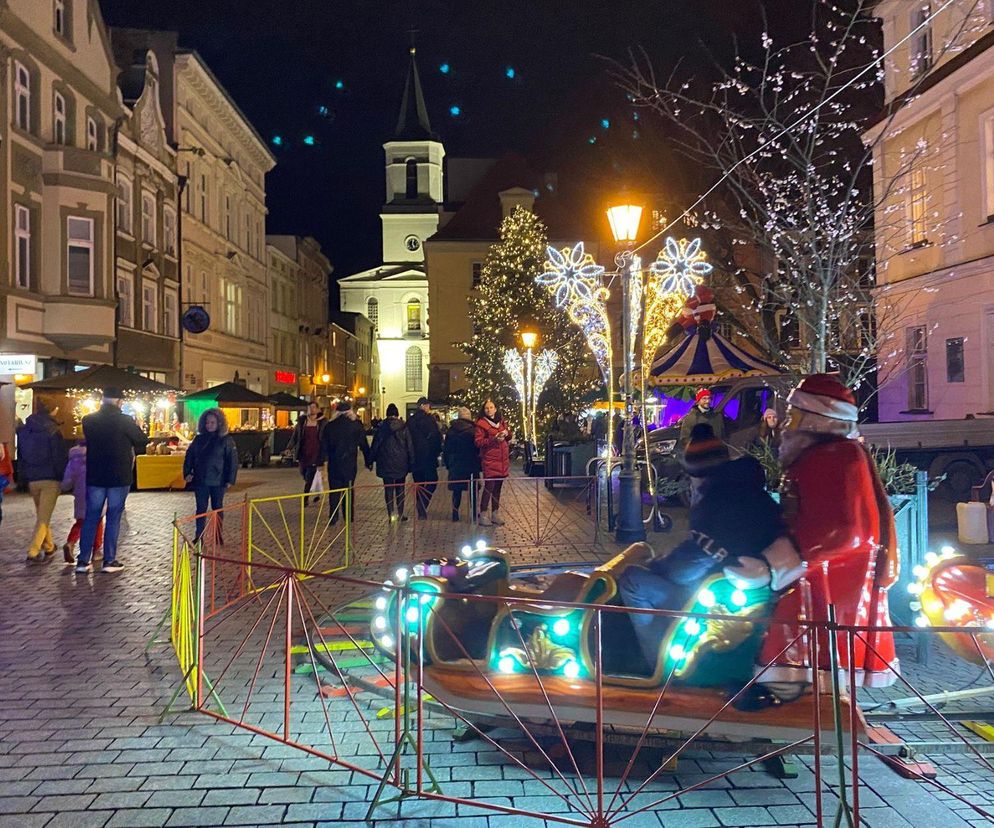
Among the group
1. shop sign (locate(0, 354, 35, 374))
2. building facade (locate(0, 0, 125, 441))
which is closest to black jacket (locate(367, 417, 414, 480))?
shop sign (locate(0, 354, 35, 374))

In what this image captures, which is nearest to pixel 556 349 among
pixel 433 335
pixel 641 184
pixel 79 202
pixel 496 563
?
pixel 641 184

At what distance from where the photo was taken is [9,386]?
20.9m

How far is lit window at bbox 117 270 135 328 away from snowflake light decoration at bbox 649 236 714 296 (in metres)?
19.7

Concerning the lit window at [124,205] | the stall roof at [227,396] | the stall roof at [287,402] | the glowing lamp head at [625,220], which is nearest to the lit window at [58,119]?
the lit window at [124,205]

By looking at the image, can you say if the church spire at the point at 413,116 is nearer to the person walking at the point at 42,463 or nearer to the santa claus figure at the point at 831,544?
the person walking at the point at 42,463

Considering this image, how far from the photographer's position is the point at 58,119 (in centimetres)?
2431

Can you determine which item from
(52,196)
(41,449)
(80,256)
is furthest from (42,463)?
(80,256)

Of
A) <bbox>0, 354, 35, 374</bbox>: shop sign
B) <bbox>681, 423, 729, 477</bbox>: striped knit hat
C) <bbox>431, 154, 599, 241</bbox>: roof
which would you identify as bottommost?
<bbox>681, 423, 729, 477</bbox>: striped knit hat

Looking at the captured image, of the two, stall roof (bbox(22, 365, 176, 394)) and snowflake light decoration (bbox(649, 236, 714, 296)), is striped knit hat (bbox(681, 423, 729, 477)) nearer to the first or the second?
snowflake light decoration (bbox(649, 236, 714, 296))

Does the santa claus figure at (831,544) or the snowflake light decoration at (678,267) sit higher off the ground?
the snowflake light decoration at (678,267)

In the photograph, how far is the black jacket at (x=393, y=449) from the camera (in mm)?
13883

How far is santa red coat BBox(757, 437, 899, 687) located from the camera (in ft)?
13.5

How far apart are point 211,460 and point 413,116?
76832mm

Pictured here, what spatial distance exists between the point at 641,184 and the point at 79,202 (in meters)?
17.7
